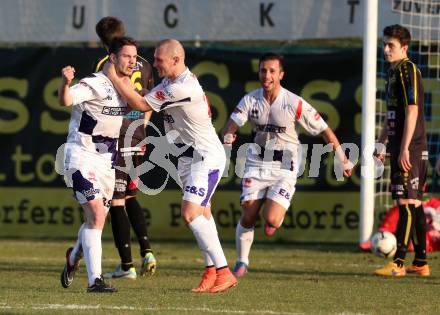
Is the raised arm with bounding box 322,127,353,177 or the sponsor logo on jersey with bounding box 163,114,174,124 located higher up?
the sponsor logo on jersey with bounding box 163,114,174,124

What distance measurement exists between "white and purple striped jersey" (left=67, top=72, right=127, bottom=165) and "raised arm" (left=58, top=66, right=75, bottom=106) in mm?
399

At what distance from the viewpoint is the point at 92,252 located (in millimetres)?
8453

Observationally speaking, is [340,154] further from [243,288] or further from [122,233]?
[122,233]

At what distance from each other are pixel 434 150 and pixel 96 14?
192 inches

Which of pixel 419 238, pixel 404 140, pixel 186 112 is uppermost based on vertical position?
pixel 186 112

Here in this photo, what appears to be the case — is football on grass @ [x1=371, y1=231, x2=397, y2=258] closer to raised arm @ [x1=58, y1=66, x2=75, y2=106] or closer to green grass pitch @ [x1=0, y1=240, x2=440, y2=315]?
green grass pitch @ [x1=0, y1=240, x2=440, y2=315]

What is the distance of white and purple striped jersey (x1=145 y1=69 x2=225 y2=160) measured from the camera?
27.8 ft

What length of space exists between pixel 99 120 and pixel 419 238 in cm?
355

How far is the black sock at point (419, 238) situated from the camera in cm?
1025

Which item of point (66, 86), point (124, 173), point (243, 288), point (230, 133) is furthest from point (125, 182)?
point (66, 86)

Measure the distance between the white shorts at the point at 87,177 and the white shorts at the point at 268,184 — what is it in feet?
7.06

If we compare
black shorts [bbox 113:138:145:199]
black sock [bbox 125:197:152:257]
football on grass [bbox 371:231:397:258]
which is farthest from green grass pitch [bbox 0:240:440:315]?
black shorts [bbox 113:138:145:199]

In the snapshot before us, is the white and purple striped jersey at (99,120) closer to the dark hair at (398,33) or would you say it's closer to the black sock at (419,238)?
the dark hair at (398,33)

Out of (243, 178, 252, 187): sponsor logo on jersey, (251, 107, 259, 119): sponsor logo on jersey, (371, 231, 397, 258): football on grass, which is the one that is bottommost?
(371, 231, 397, 258): football on grass
